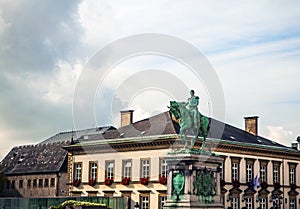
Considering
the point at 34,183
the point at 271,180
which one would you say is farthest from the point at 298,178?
the point at 34,183

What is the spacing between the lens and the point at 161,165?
177ft

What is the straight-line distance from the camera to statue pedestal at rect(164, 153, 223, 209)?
3391cm

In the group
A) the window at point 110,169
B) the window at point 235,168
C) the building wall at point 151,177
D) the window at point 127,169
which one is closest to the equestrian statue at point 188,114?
the building wall at point 151,177

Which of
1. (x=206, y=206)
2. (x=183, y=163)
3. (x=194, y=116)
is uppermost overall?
(x=194, y=116)

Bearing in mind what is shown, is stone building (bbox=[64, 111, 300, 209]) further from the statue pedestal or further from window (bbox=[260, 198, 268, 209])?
the statue pedestal

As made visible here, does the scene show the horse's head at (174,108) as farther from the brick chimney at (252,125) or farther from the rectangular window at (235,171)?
the brick chimney at (252,125)

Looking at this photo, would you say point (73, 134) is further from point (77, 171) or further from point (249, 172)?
point (249, 172)

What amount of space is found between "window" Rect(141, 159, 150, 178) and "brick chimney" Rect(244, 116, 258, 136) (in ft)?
54.1

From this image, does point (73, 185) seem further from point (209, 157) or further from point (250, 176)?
point (209, 157)

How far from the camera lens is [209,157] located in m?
35.5

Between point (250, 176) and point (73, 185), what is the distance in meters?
17.5

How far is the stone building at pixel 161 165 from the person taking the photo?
54.5 metres

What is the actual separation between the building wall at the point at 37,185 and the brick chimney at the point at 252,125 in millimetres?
21508

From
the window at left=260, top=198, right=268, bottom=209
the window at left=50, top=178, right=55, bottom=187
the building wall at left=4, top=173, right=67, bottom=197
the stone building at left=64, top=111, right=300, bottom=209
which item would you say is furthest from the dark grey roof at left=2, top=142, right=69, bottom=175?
the window at left=260, top=198, right=268, bottom=209
